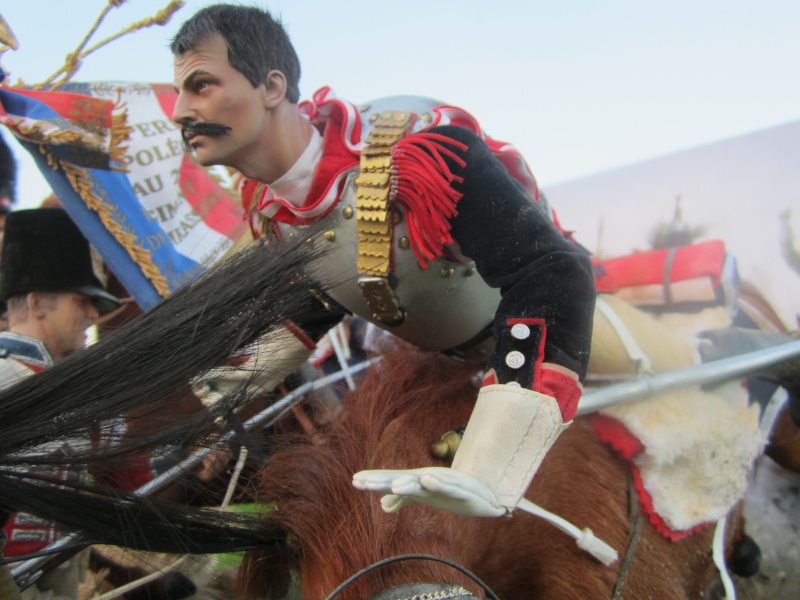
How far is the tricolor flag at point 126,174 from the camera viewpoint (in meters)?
1.84

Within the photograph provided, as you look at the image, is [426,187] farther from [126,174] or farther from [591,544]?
[126,174]

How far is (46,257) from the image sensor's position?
1.92 metres

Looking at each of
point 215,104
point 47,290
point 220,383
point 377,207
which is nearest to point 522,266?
point 377,207

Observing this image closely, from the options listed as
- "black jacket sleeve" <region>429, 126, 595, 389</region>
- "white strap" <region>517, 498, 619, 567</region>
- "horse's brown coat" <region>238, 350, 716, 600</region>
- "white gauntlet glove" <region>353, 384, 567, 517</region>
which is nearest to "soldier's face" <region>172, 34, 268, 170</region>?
"black jacket sleeve" <region>429, 126, 595, 389</region>

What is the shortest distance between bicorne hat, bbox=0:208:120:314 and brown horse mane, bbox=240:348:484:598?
1.04 metres

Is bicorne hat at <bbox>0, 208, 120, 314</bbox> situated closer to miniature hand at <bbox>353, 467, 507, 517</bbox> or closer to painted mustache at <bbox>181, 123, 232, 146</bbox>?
painted mustache at <bbox>181, 123, 232, 146</bbox>

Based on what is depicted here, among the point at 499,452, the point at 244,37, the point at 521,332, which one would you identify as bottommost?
the point at 499,452

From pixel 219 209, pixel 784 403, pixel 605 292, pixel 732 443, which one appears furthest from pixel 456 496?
pixel 219 209

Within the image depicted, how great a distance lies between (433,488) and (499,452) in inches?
6.8

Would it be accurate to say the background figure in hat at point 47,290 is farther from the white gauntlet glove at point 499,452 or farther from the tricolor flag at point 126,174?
the white gauntlet glove at point 499,452

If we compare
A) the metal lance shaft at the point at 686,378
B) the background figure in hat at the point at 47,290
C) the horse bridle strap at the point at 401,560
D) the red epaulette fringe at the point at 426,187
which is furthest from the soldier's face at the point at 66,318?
the metal lance shaft at the point at 686,378

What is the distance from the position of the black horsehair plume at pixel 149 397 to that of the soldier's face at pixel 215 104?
262mm

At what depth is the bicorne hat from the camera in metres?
1.86

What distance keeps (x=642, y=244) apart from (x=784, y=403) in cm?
176
